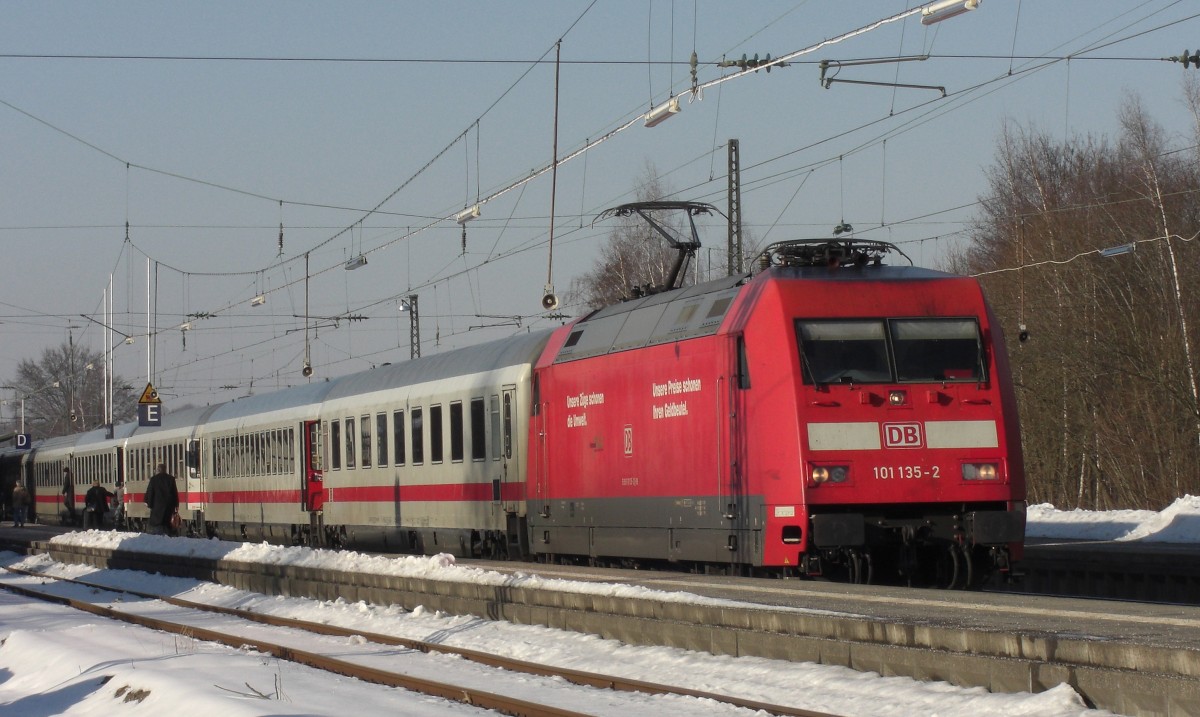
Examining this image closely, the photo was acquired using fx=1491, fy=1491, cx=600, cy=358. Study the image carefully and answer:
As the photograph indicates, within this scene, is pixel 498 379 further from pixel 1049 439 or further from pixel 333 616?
pixel 1049 439

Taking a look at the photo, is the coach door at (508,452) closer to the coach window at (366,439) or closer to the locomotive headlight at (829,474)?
the coach window at (366,439)

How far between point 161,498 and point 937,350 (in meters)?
18.5

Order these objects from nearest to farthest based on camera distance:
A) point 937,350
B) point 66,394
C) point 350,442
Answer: point 937,350, point 350,442, point 66,394

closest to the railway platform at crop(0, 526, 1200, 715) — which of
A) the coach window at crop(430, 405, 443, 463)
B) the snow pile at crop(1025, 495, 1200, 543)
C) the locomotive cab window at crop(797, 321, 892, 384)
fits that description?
the locomotive cab window at crop(797, 321, 892, 384)

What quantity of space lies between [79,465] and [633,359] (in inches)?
1671

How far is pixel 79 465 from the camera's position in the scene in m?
55.4

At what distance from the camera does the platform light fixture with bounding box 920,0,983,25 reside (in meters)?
15.6

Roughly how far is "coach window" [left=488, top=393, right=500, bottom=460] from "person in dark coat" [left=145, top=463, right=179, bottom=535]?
28.4ft

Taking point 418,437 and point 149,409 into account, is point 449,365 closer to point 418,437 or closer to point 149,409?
point 418,437

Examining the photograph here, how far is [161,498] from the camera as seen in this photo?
95.4 feet

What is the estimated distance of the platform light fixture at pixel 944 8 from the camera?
51.3 feet

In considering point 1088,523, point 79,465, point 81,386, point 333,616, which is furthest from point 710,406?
point 81,386

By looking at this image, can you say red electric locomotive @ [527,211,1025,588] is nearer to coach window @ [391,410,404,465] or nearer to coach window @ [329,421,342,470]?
coach window @ [391,410,404,465]

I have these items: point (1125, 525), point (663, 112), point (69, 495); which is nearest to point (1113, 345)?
point (1125, 525)
